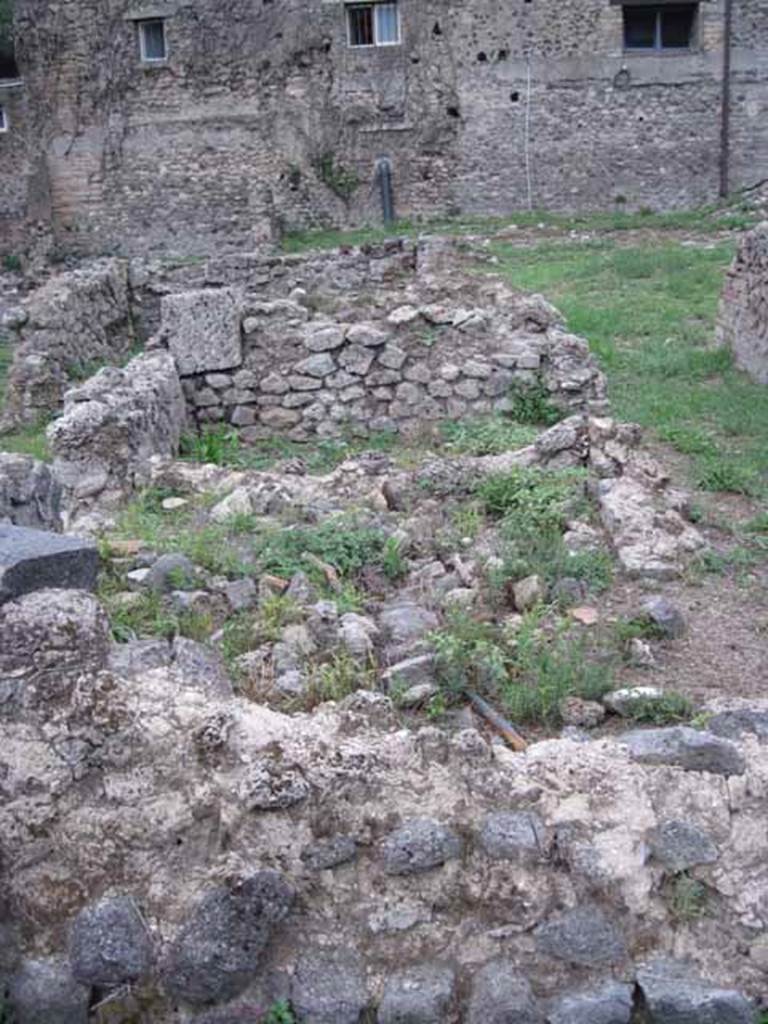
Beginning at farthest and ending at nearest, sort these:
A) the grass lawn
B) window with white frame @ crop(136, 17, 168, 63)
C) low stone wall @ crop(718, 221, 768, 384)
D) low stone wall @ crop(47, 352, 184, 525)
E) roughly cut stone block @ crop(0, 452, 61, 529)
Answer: window with white frame @ crop(136, 17, 168, 63)
low stone wall @ crop(718, 221, 768, 384)
the grass lawn
low stone wall @ crop(47, 352, 184, 525)
roughly cut stone block @ crop(0, 452, 61, 529)

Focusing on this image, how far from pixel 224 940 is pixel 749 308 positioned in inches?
319

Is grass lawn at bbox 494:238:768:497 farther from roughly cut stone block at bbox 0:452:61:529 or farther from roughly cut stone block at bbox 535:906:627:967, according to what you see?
roughly cut stone block at bbox 535:906:627:967

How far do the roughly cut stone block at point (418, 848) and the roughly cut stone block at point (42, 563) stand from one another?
4.02 ft

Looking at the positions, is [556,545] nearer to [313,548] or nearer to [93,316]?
[313,548]

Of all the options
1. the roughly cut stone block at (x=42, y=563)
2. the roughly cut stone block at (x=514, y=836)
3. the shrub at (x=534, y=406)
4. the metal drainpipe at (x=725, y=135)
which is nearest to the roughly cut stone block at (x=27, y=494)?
the roughly cut stone block at (x=42, y=563)

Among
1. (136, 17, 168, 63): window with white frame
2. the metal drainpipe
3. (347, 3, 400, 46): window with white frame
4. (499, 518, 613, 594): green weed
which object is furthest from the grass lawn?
Result: (136, 17, 168, 63): window with white frame

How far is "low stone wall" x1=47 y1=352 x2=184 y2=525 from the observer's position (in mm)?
6738

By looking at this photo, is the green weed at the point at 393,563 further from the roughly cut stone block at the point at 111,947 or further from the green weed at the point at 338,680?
the roughly cut stone block at the point at 111,947

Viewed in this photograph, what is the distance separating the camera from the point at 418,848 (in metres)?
2.93

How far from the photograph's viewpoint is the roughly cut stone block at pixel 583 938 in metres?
2.86

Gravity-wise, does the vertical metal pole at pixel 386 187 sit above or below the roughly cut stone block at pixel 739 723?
above

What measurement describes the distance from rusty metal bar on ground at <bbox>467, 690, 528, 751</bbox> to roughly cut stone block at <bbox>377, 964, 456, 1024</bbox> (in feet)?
2.74

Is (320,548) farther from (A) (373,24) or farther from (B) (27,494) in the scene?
(A) (373,24)

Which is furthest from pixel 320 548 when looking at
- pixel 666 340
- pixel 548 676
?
pixel 666 340
